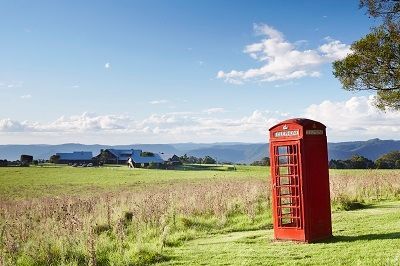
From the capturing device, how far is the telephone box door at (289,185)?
415 inches

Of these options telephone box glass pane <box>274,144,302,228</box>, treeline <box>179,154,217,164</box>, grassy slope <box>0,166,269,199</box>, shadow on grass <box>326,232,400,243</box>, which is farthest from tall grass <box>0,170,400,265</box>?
treeline <box>179,154,217,164</box>

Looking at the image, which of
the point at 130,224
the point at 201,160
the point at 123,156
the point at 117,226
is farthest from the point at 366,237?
the point at 123,156

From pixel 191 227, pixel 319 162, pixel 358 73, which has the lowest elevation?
pixel 191 227

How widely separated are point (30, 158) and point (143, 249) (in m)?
90.5

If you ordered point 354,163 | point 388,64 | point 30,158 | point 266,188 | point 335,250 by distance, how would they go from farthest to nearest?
point 30,158, point 354,163, point 266,188, point 388,64, point 335,250

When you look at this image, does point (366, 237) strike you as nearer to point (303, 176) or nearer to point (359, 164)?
point (303, 176)

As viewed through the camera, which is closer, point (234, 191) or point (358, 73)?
point (358, 73)

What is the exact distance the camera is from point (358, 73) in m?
18.6

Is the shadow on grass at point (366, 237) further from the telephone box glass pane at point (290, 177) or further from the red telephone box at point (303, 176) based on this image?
the telephone box glass pane at point (290, 177)

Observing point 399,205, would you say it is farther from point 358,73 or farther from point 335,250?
point 335,250

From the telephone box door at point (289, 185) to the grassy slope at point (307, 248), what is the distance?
0.34 meters

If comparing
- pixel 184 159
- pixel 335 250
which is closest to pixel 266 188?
pixel 335 250

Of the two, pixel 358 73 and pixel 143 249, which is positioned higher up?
pixel 358 73

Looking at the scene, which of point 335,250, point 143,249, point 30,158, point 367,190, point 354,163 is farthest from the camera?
point 30,158
